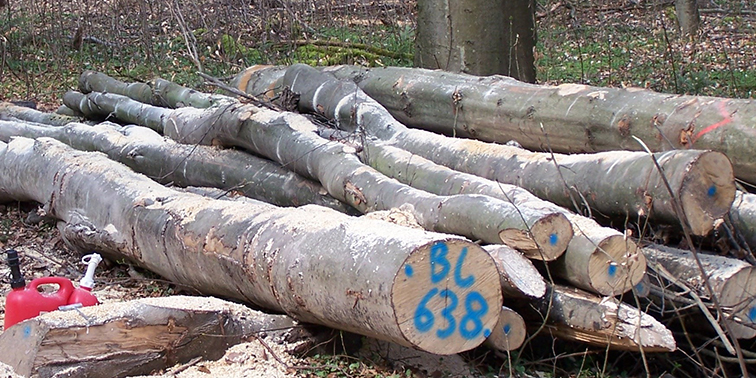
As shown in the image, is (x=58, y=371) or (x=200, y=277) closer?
(x=58, y=371)

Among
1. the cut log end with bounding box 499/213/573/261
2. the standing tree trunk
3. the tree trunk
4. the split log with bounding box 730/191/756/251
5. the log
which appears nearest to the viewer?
the log

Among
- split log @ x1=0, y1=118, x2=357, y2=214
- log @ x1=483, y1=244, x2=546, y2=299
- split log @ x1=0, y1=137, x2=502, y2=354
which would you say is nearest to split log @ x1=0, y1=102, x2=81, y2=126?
split log @ x1=0, y1=118, x2=357, y2=214

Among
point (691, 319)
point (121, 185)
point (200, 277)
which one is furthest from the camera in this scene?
point (121, 185)

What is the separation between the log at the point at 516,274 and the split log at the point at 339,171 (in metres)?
0.10

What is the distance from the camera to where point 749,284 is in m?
3.67

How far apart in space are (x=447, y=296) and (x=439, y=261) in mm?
143

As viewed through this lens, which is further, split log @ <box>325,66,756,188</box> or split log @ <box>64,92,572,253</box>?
split log @ <box>325,66,756,188</box>

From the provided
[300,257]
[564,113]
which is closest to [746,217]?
[564,113]

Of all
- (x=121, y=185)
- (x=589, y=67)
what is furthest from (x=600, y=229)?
(x=589, y=67)

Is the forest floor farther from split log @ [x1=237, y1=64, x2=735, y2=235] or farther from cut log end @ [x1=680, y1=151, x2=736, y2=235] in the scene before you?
cut log end @ [x1=680, y1=151, x2=736, y2=235]

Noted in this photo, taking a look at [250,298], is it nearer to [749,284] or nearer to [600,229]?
[600,229]

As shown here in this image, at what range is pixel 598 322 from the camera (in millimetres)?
3457

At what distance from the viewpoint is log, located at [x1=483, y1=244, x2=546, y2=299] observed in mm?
3457

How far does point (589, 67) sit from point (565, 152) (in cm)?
563
